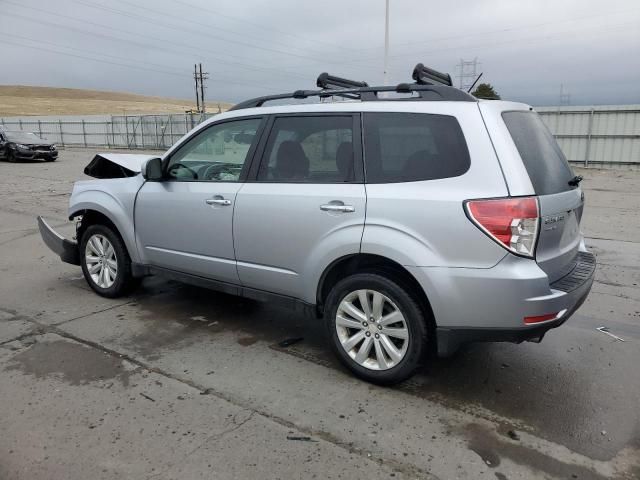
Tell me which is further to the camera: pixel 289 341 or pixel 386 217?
pixel 289 341

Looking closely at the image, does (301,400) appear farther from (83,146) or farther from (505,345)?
(83,146)

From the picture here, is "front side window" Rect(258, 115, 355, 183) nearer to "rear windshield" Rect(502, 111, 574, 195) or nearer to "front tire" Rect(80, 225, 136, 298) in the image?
"rear windshield" Rect(502, 111, 574, 195)

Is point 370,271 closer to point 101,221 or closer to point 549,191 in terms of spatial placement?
point 549,191

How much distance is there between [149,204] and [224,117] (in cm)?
107

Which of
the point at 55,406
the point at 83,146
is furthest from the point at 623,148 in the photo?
the point at 83,146

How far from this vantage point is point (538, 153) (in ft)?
11.4

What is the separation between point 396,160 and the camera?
11.6 feet

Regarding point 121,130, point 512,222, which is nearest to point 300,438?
point 512,222

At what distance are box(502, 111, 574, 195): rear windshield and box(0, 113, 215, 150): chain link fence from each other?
81.1 ft

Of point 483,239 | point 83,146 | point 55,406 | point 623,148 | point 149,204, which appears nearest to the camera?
point 483,239

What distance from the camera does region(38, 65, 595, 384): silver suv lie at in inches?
124

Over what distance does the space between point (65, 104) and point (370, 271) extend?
3753 inches

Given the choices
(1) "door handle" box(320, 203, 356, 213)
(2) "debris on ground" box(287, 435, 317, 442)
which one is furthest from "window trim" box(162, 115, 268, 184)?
(2) "debris on ground" box(287, 435, 317, 442)

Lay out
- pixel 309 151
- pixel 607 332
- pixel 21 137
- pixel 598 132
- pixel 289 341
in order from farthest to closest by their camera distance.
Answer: pixel 21 137 → pixel 598 132 → pixel 607 332 → pixel 289 341 → pixel 309 151
